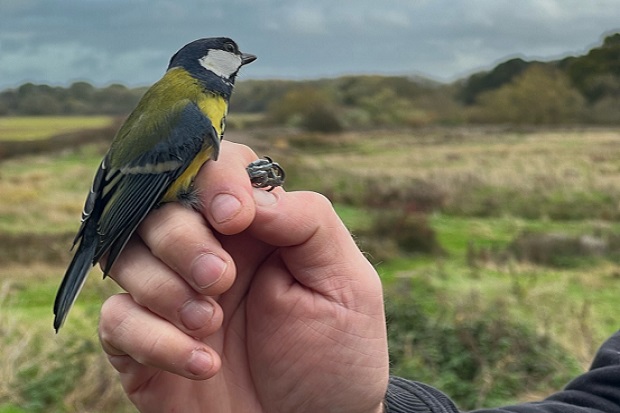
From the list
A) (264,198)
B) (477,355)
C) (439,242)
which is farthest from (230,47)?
(439,242)

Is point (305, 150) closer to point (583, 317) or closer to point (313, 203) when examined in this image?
point (583, 317)

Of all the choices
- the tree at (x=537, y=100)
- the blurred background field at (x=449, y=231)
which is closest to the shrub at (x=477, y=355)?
the blurred background field at (x=449, y=231)

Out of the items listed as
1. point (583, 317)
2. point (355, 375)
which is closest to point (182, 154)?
point (355, 375)

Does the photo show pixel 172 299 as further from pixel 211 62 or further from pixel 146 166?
pixel 211 62

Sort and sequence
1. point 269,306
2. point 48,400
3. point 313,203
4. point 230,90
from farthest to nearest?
point 48,400, point 230,90, point 269,306, point 313,203

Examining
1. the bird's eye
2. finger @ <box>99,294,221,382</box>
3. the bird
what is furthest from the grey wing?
the bird's eye

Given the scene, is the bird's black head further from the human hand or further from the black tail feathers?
the black tail feathers
